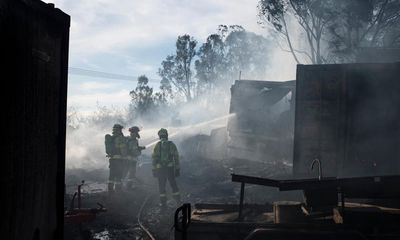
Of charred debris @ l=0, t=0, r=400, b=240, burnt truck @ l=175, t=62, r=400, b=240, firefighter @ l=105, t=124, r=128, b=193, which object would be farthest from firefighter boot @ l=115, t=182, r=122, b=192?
burnt truck @ l=175, t=62, r=400, b=240

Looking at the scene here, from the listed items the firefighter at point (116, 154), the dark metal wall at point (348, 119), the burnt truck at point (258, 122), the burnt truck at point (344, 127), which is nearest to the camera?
the burnt truck at point (344, 127)

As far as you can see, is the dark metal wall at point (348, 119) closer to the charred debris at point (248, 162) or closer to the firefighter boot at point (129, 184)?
the charred debris at point (248, 162)

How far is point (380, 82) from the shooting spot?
758 cm

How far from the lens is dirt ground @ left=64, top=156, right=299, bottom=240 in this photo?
7659 mm

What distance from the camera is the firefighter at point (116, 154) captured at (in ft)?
36.0

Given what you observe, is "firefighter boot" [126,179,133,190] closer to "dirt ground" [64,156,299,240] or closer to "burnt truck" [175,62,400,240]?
"dirt ground" [64,156,299,240]

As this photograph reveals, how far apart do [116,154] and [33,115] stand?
8.91 m

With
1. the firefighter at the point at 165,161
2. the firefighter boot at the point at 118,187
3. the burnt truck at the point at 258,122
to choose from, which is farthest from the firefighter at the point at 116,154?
the burnt truck at the point at 258,122

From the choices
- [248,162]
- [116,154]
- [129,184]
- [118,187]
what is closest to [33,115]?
[116,154]

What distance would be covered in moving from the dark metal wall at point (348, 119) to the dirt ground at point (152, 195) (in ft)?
5.35

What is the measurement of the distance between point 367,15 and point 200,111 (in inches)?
1323

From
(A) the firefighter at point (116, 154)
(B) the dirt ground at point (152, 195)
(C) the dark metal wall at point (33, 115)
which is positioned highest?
(C) the dark metal wall at point (33, 115)

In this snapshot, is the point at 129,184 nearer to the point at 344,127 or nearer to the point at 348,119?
the point at 344,127

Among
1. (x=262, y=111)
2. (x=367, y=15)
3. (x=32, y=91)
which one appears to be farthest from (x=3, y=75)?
(x=367, y=15)
